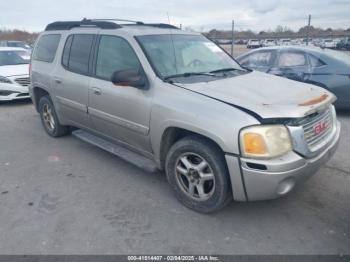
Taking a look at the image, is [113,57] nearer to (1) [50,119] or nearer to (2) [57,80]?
(2) [57,80]

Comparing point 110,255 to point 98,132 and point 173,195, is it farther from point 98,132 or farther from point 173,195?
point 98,132

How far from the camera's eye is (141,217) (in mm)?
3230

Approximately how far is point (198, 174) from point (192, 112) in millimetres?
637

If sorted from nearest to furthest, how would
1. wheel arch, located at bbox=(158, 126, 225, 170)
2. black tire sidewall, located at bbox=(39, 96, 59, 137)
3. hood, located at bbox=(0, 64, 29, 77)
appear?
wheel arch, located at bbox=(158, 126, 225, 170) → black tire sidewall, located at bbox=(39, 96, 59, 137) → hood, located at bbox=(0, 64, 29, 77)

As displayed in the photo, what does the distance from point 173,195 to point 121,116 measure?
3.73ft

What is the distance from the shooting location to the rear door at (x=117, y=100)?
359 cm

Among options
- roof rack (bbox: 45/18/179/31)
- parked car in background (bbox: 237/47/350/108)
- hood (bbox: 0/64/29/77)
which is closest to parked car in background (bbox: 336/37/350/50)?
parked car in background (bbox: 237/47/350/108)

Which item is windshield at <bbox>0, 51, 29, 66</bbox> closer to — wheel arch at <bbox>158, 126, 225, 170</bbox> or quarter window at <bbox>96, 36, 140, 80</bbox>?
quarter window at <bbox>96, 36, 140, 80</bbox>

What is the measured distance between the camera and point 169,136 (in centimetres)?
342

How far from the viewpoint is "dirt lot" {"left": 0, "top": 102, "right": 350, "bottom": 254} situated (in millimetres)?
2785

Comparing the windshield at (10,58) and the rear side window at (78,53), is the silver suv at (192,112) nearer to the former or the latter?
the rear side window at (78,53)

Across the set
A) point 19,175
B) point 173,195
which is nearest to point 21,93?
point 19,175

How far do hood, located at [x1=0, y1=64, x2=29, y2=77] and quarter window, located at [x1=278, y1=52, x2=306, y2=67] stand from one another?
22.1 ft

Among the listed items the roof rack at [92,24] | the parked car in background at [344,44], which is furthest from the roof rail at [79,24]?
the parked car in background at [344,44]
